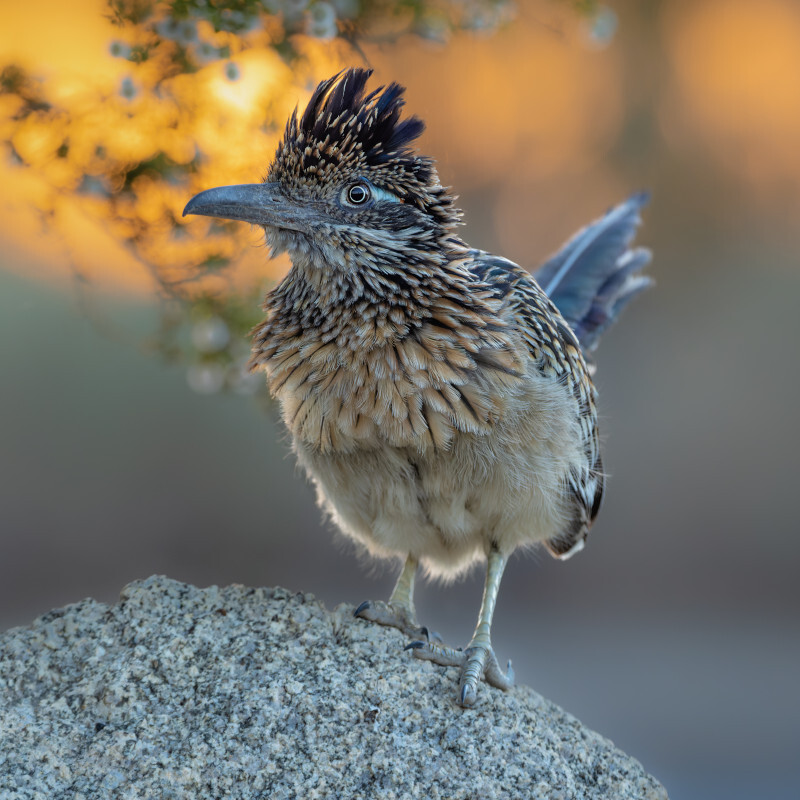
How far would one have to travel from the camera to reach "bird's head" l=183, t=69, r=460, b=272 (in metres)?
2.88

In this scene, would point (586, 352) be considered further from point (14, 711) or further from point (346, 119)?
point (14, 711)

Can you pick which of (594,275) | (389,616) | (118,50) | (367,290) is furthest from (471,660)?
(118,50)

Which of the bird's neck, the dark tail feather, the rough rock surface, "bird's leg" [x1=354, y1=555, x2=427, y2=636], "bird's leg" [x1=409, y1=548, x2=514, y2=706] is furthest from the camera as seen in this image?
the dark tail feather

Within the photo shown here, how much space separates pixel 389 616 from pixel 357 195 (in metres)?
1.33

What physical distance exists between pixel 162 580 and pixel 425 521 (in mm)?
858

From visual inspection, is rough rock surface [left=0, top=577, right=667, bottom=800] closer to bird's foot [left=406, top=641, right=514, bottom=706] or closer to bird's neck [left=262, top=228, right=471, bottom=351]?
bird's foot [left=406, top=641, right=514, bottom=706]

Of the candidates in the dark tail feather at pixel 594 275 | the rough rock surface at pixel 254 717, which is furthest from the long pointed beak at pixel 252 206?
the dark tail feather at pixel 594 275

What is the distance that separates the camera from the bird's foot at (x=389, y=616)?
9.94ft

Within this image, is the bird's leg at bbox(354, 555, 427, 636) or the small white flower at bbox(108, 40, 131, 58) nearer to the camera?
the bird's leg at bbox(354, 555, 427, 636)

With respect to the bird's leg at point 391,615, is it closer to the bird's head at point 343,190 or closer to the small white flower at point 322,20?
the bird's head at point 343,190

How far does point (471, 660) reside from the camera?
289 cm

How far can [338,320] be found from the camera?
2904 millimetres

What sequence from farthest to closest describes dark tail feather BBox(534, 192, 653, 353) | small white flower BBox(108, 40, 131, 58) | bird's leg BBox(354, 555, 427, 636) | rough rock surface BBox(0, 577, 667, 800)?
1. dark tail feather BBox(534, 192, 653, 353)
2. small white flower BBox(108, 40, 131, 58)
3. bird's leg BBox(354, 555, 427, 636)
4. rough rock surface BBox(0, 577, 667, 800)

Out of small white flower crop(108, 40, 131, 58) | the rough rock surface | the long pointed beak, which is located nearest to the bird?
the long pointed beak
